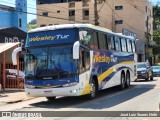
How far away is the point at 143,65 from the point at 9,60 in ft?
44.1

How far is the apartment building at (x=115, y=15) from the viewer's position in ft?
219

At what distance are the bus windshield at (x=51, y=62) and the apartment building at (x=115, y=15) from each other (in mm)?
48577

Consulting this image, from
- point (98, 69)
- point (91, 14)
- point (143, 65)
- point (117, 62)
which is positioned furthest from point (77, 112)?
point (91, 14)

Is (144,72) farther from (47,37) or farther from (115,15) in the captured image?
(115,15)

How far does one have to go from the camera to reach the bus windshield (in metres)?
15.4

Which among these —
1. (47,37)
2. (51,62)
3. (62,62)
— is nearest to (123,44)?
(47,37)

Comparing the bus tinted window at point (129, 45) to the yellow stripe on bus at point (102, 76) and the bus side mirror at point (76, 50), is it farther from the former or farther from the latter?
the bus side mirror at point (76, 50)

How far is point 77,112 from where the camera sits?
1309 centimetres

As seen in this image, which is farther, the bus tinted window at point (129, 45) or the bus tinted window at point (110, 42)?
the bus tinted window at point (129, 45)

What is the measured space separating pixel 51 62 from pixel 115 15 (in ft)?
178

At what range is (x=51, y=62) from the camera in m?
15.6

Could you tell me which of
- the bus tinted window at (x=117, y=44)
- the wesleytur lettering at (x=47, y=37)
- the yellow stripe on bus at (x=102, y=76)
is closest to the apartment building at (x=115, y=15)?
the bus tinted window at (x=117, y=44)

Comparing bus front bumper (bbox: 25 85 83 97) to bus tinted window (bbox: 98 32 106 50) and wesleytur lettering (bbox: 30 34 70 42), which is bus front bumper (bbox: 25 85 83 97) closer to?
wesleytur lettering (bbox: 30 34 70 42)

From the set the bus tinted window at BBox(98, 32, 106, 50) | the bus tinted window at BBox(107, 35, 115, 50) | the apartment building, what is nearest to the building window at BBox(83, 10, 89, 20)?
the apartment building
